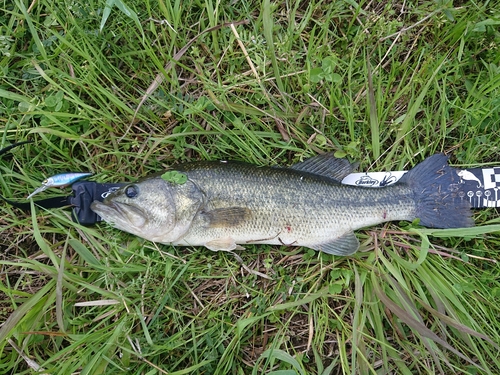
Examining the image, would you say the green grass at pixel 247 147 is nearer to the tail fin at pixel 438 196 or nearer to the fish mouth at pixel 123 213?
the tail fin at pixel 438 196

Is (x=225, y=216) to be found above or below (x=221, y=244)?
above

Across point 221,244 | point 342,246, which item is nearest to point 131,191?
point 221,244

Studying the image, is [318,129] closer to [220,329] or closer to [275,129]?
[275,129]

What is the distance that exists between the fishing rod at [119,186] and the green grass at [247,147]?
0.11 metres

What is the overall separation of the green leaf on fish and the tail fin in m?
1.96

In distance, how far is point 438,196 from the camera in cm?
337

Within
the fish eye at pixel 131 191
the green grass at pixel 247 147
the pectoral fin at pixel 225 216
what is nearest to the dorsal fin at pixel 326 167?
the green grass at pixel 247 147

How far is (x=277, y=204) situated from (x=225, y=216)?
459 mm

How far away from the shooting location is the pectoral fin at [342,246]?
327 centimetres

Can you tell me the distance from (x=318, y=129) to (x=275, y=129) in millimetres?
405

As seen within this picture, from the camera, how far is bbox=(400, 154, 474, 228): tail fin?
3348 mm

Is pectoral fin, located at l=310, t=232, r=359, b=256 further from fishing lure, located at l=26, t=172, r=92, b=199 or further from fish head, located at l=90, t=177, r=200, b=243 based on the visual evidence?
fishing lure, located at l=26, t=172, r=92, b=199

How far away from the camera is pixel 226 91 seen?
3.46m

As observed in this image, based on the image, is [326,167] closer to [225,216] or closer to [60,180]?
[225,216]
